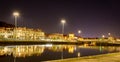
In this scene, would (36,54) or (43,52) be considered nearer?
(36,54)

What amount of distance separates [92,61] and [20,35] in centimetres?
18085

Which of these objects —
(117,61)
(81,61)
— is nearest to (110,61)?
(117,61)

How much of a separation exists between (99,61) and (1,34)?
165 m

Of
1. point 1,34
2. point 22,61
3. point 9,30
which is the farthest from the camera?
point 9,30

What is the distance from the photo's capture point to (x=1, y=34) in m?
176

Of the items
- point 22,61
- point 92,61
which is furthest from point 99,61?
point 22,61

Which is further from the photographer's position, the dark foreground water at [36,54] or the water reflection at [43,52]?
the water reflection at [43,52]

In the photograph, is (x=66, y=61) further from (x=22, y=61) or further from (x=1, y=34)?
(x=1, y=34)

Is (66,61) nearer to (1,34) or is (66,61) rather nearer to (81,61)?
(81,61)

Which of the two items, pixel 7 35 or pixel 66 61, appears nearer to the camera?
pixel 66 61

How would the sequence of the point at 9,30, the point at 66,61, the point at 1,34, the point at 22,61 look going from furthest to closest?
the point at 9,30
the point at 1,34
the point at 22,61
the point at 66,61

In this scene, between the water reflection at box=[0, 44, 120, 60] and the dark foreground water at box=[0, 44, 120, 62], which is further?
→ the water reflection at box=[0, 44, 120, 60]

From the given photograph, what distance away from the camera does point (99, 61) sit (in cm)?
1862

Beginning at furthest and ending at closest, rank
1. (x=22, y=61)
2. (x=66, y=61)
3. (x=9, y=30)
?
(x=9, y=30) < (x=22, y=61) < (x=66, y=61)
